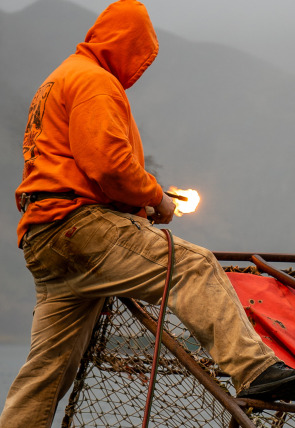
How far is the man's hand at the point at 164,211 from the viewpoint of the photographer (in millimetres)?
1523

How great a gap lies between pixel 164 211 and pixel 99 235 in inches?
9.7

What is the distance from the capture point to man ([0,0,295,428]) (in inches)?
50.4

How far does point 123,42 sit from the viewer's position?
5.24ft

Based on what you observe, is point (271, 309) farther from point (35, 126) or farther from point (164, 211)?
point (35, 126)

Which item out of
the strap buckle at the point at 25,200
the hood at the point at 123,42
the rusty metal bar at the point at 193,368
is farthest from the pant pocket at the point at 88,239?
the hood at the point at 123,42

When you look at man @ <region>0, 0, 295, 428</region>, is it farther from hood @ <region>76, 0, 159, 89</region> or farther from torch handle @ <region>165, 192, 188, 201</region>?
torch handle @ <region>165, 192, 188, 201</region>

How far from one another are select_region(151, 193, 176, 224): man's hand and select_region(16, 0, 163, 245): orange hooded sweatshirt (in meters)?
0.03

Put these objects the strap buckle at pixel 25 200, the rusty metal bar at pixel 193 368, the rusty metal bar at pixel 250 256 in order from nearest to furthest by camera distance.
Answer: the rusty metal bar at pixel 193 368 < the strap buckle at pixel 25 200 < the rusty metal bar at pixel 250 256

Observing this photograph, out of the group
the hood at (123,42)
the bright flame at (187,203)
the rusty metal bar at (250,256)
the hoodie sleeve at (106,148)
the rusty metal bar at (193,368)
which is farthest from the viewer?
the rusty metal bar at (250,256)

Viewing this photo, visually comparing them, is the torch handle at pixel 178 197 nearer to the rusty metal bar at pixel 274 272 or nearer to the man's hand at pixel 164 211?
the man's hand at pixel 164 211

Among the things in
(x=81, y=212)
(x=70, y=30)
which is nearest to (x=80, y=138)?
(x=81, y=212)

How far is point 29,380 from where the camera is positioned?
5.24 feet

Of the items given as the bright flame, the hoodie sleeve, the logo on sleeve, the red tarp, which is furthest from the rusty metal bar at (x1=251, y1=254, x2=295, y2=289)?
the logo on sleeve

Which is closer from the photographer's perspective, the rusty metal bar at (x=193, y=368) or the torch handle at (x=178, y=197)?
the rusty metal bar at (x=193, y=368)
